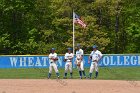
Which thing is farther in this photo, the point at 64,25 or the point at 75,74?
the point at 64,25

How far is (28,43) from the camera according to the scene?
53844 mm

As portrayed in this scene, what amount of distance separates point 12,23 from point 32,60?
744 inches

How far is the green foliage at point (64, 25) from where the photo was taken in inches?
2026

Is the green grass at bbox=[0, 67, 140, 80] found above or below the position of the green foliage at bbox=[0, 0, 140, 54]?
below

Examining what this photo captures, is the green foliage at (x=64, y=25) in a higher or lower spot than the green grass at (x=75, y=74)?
higher

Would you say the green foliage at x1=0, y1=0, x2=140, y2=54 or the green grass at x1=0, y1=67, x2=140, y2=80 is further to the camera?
the green foliage at x1=0, y1=0, x2=140, y2=54

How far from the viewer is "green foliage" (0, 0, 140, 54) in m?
51.5

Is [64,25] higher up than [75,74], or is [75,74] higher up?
[64,25]

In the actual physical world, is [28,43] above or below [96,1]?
below

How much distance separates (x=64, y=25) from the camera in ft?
171

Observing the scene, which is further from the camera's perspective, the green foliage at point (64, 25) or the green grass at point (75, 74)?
the green foliage at point (64, 25)
